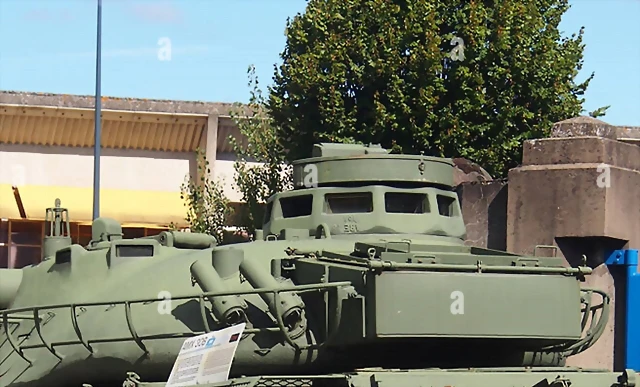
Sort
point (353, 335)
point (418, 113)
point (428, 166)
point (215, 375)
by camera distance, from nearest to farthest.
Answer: point (215, 375) → point (353, 335) → point (428, 166) → point (418, 113)

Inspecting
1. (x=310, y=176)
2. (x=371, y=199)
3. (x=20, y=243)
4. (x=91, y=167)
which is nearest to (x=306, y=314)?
(x=371, y=199)

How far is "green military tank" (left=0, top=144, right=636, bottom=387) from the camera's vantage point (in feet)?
31.7

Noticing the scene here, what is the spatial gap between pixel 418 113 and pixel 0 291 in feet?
42.5

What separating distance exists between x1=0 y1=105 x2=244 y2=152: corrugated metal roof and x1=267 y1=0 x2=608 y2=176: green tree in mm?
11137

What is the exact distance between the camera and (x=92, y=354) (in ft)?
34.4

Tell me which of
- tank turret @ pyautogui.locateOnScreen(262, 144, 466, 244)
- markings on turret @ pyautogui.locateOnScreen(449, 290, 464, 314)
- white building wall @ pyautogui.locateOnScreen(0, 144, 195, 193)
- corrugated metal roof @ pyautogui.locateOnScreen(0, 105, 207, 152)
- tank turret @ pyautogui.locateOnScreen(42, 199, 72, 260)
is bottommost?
markings on turret @ pyautogui.locateOnScreen(449, 290, 464, 314)

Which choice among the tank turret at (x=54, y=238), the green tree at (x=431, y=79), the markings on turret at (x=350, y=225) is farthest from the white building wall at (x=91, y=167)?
the markings on turret at (x=350, y=225)

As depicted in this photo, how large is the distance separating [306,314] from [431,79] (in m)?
14.3

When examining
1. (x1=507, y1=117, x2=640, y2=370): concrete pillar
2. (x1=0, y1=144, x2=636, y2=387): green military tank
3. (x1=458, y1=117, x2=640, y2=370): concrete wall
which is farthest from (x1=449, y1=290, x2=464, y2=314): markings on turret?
(x1=507, y1=117, x2=640, y2=370): concrete pillar

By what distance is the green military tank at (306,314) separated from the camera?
31.7ft

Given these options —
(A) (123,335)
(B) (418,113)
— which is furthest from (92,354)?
(B) (418,113)

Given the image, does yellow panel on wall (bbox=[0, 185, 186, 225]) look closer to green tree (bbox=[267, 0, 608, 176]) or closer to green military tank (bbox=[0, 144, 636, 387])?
green tree (bbox=[267, 0, 608, 176])

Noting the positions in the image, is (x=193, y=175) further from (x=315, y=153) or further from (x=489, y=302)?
(x=489, y=302)

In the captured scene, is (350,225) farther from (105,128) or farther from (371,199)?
(105,128)
